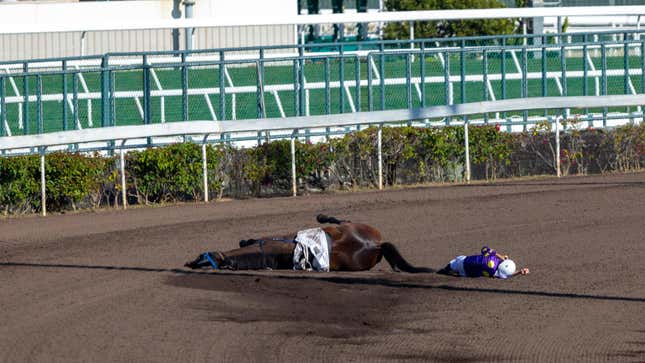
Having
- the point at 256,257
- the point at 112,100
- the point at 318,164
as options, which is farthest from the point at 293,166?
the point at 256,257

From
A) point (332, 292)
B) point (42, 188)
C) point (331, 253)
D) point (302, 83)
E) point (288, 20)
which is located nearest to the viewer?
point (332, 292)

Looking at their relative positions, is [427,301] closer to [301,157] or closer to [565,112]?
[301,157]

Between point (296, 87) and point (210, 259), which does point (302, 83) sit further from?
point (210, 259)

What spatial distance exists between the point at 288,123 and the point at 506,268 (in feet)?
21.9

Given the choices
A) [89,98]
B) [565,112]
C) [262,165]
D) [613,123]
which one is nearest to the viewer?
[262,165]

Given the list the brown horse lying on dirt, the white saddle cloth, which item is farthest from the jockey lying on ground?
the white saddle cloth

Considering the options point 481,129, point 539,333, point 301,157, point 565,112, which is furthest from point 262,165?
point 539,333

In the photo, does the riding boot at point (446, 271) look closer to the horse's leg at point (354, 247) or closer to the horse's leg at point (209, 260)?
the horse's leg at point (354, 247)

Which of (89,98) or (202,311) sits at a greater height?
(89,98)

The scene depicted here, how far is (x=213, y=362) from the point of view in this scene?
6.98m

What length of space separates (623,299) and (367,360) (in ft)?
8.06

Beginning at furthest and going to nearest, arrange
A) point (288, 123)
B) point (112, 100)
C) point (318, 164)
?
point (112, 100), point (288, 123), point (318, 164)

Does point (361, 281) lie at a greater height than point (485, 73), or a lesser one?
lesser

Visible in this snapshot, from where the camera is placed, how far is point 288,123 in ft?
51.4
